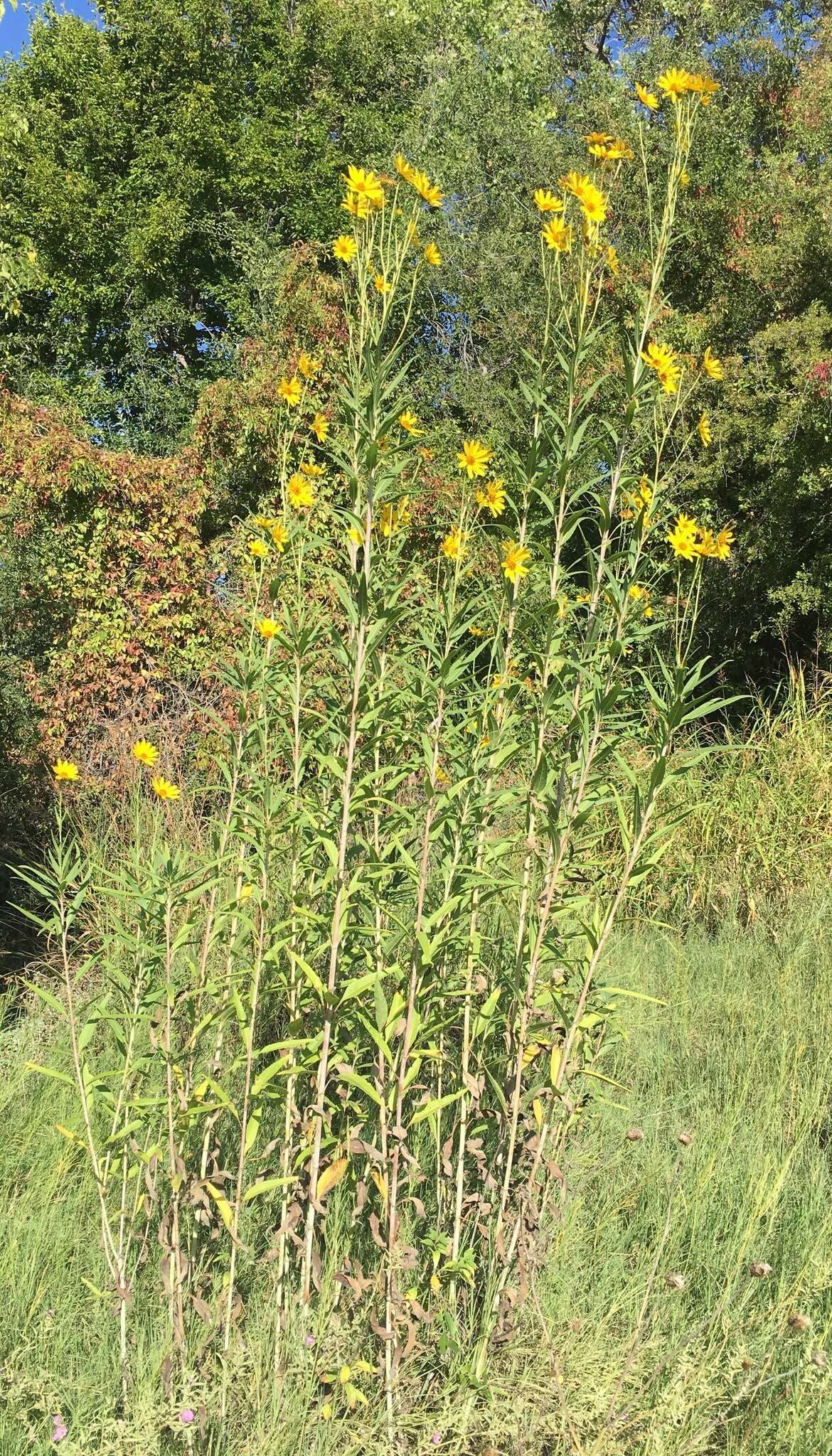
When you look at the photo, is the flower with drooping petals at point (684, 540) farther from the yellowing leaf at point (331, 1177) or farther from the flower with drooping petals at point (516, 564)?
the yellowing leaf at point (331, 1177)

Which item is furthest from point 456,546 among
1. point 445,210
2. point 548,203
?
point 445,210

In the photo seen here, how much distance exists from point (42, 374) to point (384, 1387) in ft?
46.4

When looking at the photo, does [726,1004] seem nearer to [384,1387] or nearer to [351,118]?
[384,1387]

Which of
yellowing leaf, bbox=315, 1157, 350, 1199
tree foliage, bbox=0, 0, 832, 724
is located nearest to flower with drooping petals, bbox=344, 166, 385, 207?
yellowing leaf, bbox=315, 1157, 350, 1199

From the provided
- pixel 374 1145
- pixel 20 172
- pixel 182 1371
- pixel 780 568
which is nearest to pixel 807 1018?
pixel 374 1145

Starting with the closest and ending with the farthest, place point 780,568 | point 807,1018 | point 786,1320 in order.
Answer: point 786,1320
point 807,1018
point 780,568

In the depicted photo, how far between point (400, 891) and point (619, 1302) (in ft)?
2.97

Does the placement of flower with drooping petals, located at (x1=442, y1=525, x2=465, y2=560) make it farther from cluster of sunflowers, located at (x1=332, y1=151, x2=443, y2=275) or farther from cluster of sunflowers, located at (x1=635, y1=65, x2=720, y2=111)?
cluster of sunflowers, located at (x1=635, y1=65, x2=720, y2=111)

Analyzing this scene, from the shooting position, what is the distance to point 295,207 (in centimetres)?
1400

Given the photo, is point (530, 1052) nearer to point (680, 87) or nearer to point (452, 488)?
point (680, 87)

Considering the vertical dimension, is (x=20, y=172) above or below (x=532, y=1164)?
above

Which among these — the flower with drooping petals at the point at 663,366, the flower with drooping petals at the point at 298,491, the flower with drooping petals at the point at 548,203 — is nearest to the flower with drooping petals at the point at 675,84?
the flower with drooping petals at the point at 548,203

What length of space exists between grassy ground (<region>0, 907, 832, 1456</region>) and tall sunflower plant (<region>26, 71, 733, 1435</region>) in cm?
7

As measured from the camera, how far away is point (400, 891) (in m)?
2.11
